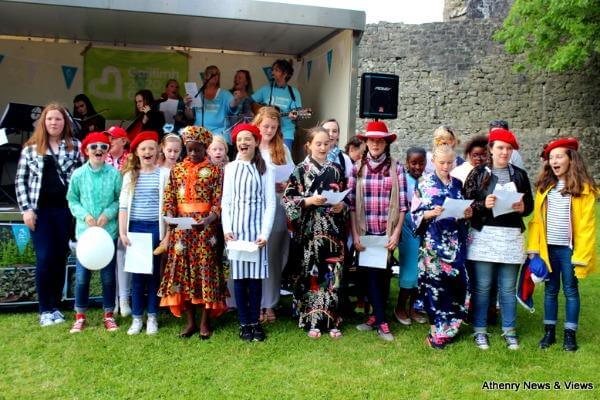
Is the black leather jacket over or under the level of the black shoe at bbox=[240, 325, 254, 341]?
over

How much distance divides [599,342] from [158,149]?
3701 millimetres

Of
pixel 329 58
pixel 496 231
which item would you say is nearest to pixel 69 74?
pixel 329 58

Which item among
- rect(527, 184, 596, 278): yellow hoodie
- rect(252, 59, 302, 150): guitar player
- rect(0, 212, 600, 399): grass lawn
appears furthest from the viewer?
rect(252, 59, 302, 150): guitar player

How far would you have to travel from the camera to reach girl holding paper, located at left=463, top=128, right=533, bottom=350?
13.3 ft

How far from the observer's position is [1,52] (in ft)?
24.4

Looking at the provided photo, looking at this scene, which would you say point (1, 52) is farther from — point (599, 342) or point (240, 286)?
point (599, 342)

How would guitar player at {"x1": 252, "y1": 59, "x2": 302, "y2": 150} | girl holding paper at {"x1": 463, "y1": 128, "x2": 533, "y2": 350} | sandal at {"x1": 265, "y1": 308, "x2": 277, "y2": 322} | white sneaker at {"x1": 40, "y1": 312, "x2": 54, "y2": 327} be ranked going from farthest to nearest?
guitar player at {"x1": 252, "y1": 59, "x2": 302, "y2": 150} < sandal at {"x1": 265, "y1": 308, "x2": 277, "y2": 322} < white sneaker at {"x1": 40, "y1": 312, "x2": 54, "y2": 327} < girl holding paper at {"x1": 463, "y1": 128, "x2": 533, "y2": 350}

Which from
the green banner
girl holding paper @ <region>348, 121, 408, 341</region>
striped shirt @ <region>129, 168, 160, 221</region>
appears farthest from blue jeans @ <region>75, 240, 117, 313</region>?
the green banner

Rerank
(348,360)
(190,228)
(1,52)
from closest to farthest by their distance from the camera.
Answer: (348,360), (190,228), (1,52)

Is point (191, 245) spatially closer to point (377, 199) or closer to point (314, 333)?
point (314, 333)

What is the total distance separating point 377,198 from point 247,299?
4.10 ft

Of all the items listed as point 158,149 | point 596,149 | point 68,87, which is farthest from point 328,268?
point 596,149

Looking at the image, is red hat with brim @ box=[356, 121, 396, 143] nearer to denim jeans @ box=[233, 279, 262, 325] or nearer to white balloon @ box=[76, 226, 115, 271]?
denim jeans @ box=[233, 279, 262, 325]

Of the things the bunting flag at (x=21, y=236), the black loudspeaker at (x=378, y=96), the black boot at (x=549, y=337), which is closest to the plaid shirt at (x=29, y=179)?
the bunting flag at (x=21, y=236)
